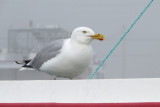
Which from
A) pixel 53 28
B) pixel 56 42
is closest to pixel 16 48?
pixel 53 28

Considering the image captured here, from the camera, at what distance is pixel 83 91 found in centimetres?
133

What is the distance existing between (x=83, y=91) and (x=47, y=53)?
51cm

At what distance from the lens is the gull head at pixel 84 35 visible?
164 centimetres

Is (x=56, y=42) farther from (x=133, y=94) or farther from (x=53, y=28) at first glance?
(x=53, y=28)

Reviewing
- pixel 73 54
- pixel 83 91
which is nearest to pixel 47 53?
pixel 73 54

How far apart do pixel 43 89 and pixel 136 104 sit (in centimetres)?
33

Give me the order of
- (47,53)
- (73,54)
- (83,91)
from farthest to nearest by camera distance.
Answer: (47,53) → (73,54) → (83,91)

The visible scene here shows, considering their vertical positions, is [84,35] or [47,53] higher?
[84,35]

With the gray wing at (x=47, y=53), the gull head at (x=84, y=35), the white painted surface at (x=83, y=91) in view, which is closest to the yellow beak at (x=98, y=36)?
the gull head at (x=84, y=35)

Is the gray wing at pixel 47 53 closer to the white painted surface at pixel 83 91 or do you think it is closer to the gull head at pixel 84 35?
the gull head at pixel 84 35

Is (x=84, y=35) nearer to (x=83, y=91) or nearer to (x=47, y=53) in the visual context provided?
(x=47, y=53)

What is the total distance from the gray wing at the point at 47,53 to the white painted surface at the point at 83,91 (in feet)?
1.18

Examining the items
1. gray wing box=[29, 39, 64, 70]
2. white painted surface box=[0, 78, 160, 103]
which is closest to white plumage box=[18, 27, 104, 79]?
gray wing box=[29, 39, 64, 70]

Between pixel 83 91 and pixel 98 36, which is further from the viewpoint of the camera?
pixel 98 36
